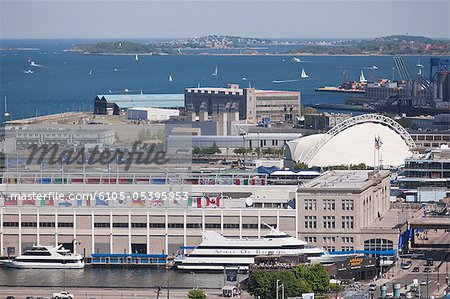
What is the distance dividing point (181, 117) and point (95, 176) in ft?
87.4

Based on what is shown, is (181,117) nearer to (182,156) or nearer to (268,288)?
(182,156)

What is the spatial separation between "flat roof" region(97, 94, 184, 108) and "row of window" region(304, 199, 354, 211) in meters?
35.7

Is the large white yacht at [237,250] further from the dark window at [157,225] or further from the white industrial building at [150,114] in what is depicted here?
the white industrial building at [150,114]

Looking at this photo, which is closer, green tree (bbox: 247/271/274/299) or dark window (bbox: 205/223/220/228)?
green tree (bbox: 247/271/274/299)

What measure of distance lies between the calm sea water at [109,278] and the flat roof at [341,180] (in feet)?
11.3

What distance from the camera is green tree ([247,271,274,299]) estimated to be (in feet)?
84.4

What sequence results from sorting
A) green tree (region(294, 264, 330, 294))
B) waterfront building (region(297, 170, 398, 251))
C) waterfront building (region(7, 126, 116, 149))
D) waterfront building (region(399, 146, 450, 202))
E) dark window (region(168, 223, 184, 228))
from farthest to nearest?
1. waterfront building (region(7, 126, 116, 149))
2. waterfront building (region(399, 146, 450, 202))
3. dark window (region(168, 223, 184, 228))
4. waterfront building (region(297, 170, 398, 251))
5. green tree (region(294, 264, 330, 294))

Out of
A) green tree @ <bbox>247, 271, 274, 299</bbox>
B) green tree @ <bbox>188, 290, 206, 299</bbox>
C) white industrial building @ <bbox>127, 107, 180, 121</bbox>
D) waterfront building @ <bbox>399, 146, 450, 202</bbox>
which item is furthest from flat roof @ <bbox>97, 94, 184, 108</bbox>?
green tree @ <bbox>188, 290, 206, 299</bbox>

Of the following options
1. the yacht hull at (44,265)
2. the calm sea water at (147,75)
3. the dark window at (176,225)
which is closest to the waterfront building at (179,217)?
the dark window at (176,225)

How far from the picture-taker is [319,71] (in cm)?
12725

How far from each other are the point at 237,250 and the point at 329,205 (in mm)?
2292

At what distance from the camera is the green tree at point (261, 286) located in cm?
2573

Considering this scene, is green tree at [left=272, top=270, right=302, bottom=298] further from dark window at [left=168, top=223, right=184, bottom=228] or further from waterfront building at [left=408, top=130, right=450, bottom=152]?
waterfront building at [left=408, top=130, right=450, bottom=152]

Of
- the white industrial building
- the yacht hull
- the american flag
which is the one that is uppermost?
the american flag
